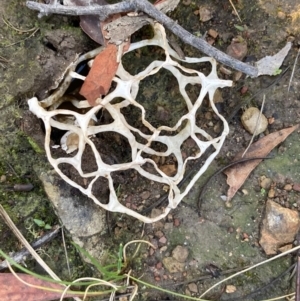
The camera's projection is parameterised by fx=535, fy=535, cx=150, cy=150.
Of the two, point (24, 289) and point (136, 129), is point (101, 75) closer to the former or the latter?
point (136, 129)

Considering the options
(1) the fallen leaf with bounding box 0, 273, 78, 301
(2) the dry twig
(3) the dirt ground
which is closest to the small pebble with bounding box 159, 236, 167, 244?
(3) the dirt ground

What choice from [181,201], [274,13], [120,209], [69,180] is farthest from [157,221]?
[274,13]

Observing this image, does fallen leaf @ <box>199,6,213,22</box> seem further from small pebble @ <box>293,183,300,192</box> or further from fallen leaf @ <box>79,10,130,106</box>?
small pebble @ <box>293,183,300,192</box>

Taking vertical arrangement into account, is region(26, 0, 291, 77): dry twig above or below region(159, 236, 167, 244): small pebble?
above

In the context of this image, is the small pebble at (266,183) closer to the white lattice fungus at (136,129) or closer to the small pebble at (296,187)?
the small pebble at (296,187)

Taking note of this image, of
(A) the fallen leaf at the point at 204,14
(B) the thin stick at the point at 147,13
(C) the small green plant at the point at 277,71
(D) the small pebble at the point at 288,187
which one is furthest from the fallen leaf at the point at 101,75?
(D) the small pebble at the point at 288,187

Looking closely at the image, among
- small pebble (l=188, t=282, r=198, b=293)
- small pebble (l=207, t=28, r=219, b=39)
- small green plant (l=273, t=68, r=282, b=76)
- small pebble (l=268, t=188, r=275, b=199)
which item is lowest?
small pebble (l=188, t=282, r=198, b=293)

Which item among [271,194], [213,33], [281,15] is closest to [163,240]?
[271,194]
